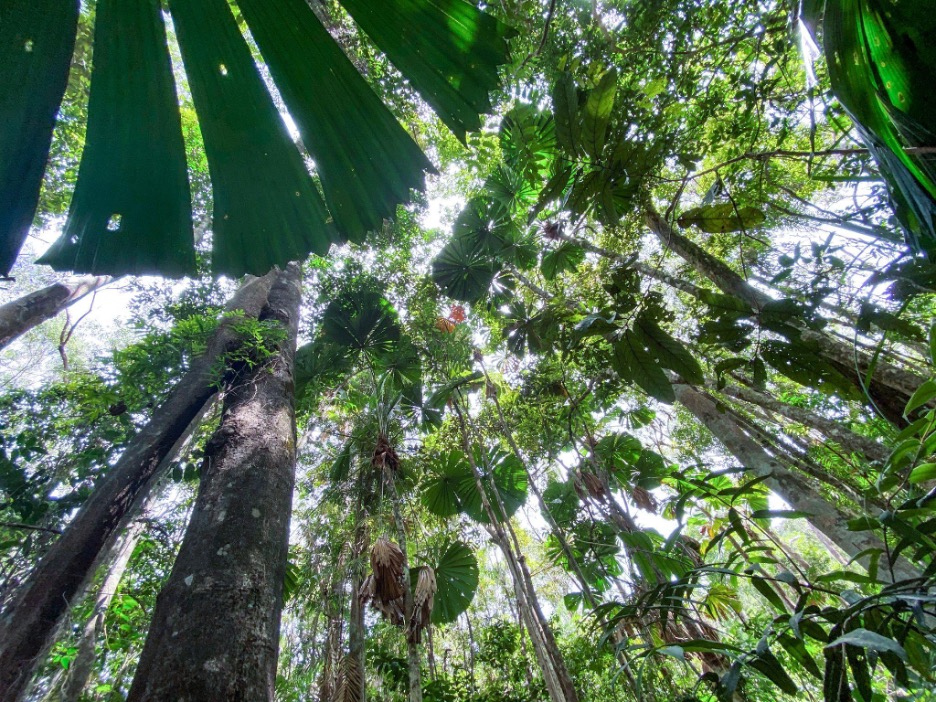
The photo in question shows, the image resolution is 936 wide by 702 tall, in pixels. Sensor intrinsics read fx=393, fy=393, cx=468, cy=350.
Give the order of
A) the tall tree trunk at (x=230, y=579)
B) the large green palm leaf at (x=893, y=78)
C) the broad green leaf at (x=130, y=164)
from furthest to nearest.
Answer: the tall tree trunk at (x=230, y=579), the broad green leaf at (x=130, y=164), the large green palm leaf at (x=893, y=78)

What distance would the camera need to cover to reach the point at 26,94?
1.87ft

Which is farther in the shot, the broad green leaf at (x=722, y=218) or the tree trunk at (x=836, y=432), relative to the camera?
the tree trunk at (x=836, y=432)

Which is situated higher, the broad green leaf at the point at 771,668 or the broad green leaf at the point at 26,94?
the broad green leaf at the point at 26,94

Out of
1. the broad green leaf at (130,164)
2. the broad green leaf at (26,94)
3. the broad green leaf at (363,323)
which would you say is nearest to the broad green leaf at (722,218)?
the broad green leaf at (130,164)

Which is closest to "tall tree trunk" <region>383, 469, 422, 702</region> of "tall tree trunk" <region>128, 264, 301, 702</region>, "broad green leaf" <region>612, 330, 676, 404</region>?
"tall tree trunk" <region>128, 264, 301, 702</region>

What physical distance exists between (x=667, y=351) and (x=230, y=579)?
4.78ft

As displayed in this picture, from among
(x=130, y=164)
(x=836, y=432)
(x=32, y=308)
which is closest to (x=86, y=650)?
(x=32, y=308)

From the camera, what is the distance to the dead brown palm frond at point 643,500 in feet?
10.1

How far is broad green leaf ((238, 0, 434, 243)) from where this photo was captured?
689mm

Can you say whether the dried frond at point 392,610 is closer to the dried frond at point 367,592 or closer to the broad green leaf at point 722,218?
the dried frond at point 367,592

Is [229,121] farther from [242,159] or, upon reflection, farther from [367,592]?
[367,592]

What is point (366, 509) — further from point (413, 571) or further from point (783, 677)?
point (783, 677)

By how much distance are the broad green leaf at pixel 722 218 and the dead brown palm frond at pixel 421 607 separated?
92.0 inches

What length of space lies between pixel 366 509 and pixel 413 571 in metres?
0.59
